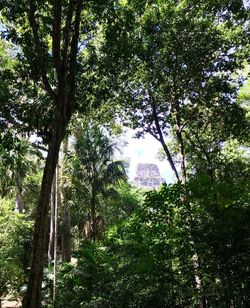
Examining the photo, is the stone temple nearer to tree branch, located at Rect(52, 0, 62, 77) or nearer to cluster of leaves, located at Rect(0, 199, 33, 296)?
cluster of leaves, located at Rect(0, 199, 33, 296)

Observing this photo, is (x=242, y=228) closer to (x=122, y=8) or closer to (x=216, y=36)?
(x=122, y=8)

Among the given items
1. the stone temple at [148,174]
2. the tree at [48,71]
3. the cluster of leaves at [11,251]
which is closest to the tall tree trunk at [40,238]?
the tree at [48,71]

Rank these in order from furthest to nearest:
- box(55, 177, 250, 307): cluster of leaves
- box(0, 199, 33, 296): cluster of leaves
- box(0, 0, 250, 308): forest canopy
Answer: box(0, 199, 33, 296): cluster of leaves < box(0, 0, 250, 308): forest canopy < box(55, 177, 250, 307): cluster of leaves

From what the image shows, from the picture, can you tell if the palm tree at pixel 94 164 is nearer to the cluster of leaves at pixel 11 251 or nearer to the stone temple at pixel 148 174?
the cluster of leaves at pixel 11 251

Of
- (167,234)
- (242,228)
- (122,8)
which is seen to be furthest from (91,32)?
(242,228)

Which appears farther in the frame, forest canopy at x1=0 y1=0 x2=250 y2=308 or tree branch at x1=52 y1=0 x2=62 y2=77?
tree branch at x1=52 y1=0 x2=62 y2=77

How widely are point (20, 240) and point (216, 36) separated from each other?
12.5 m

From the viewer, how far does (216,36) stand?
12094 millimetres

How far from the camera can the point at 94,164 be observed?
2031cm

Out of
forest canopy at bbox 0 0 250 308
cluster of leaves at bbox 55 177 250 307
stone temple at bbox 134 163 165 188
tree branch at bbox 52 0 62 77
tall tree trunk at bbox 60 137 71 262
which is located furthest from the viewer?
stone temple at bbox 134 163 165 188

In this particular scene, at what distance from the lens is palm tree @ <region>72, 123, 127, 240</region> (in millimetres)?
20156

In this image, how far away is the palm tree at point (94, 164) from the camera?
66.1ft

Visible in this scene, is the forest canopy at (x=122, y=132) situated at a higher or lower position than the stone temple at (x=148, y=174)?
lower

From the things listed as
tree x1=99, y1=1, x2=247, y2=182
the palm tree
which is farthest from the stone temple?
tree x1=99, y1=1, x2=247, y2=182
